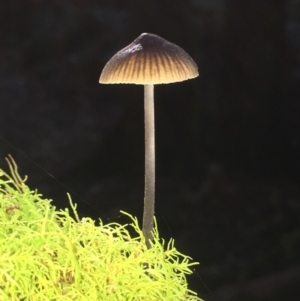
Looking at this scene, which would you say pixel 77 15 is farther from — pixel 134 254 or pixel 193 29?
pixel 134 254

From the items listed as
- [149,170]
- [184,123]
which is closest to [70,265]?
[149,170]

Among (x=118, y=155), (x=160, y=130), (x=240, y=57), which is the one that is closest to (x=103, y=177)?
(x=118, y=155)

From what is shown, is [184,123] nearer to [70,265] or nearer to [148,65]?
[148,65]

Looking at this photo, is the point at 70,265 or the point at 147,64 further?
the point at 147,64

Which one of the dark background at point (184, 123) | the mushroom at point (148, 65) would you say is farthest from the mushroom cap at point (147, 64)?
the dark background at point (184, 123)

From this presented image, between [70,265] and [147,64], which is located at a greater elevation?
[147,64]

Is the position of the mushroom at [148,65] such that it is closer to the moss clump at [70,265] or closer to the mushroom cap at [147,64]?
the mushroom cap at [147,64]
